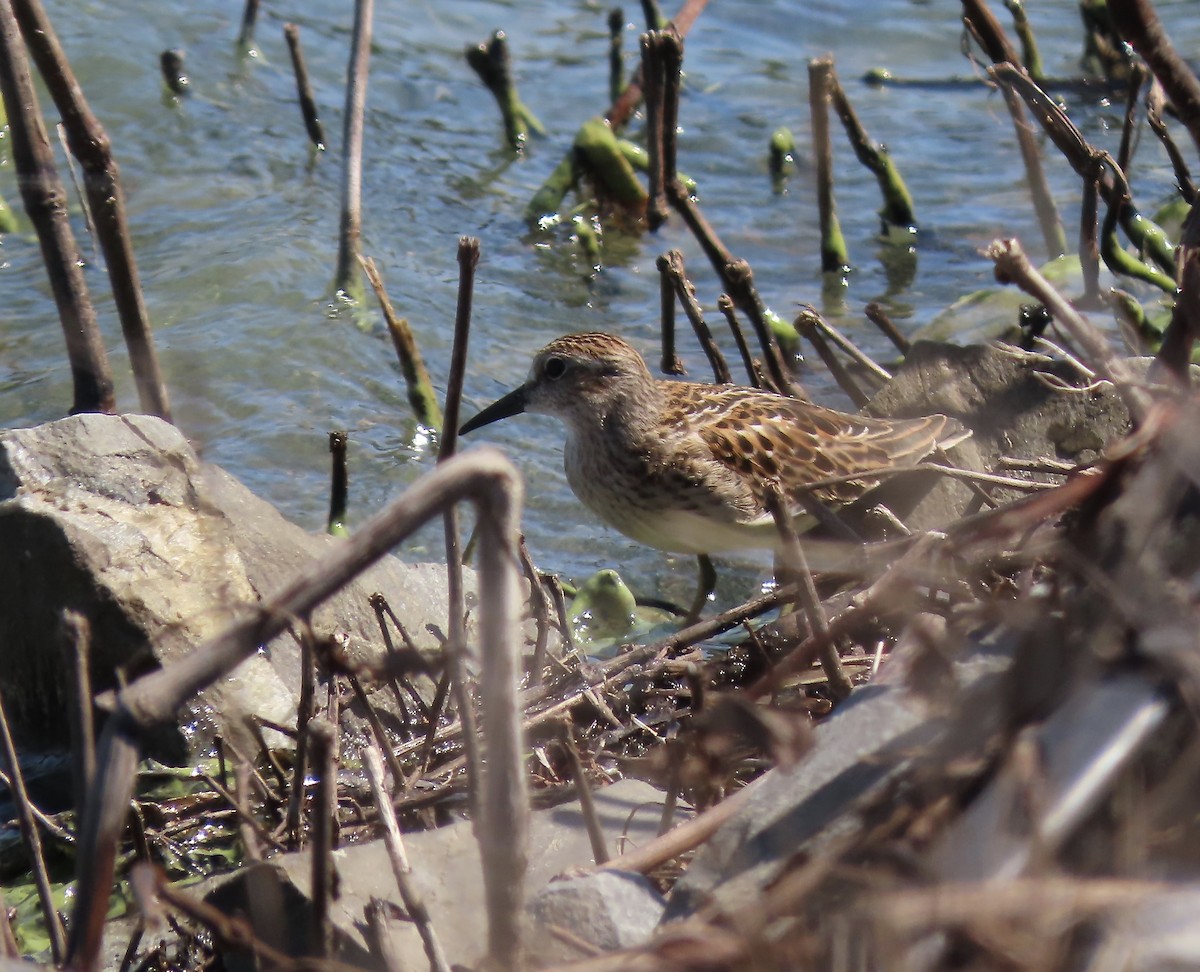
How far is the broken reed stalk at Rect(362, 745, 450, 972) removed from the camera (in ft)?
7.08

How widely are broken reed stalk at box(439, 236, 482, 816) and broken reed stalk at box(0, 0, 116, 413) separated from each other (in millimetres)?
1986

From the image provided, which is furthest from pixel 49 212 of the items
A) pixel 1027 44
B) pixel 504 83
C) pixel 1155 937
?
pixel 1027 44

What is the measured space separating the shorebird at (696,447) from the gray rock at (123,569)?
1.20 meters

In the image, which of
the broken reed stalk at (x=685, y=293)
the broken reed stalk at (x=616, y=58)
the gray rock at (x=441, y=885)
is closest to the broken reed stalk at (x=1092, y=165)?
the broken reed stalk at (x=685, y=293)

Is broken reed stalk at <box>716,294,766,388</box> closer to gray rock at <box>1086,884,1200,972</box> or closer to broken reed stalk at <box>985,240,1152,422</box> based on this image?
broken reed stalk at <box>985,240,1152,422</box>

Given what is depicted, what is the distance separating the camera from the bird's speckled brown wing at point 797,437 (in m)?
→ 5.47

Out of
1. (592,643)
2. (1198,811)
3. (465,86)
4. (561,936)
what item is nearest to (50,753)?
(592,643)

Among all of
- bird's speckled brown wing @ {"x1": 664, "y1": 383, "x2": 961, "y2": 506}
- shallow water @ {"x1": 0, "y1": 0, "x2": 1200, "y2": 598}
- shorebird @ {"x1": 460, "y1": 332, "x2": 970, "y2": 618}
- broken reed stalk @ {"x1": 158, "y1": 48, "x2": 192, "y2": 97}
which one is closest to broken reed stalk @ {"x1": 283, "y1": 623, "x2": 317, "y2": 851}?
shorebird @ {"x1": 460, "y1": 332, "x2": 970, "y2": 618}

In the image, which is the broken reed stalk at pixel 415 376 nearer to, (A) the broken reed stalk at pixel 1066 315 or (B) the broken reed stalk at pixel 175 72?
(A) the broken reed stalk at pixel 1066 315

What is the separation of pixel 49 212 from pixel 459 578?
254 cm

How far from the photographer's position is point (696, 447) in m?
5.51

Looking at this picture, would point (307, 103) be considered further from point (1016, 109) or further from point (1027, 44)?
point (1016, 109)

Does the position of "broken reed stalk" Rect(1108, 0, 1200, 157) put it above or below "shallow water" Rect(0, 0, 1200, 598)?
above

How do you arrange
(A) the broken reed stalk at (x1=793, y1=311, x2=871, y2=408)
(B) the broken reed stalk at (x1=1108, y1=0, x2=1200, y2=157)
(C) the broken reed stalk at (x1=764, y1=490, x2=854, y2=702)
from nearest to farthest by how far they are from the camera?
(C) the broken reed stalk at (x1=764, y1=490, x2=854, y2=702)
(B) the broken reed stalk at (x1=1108, y1=0, x2=1200, y2=157)
(A) the broken reed stalk at (x1=793, y1=311, x2=871, y2=408)
